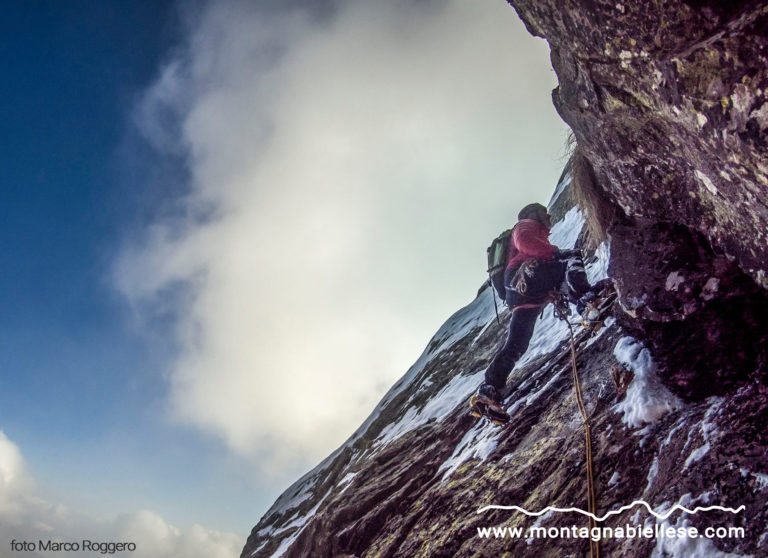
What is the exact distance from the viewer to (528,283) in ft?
19.6

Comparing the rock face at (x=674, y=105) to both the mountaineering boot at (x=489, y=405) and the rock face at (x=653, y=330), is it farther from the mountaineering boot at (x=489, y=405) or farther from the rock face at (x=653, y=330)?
the mountaineering boot at (x=489, y=405)

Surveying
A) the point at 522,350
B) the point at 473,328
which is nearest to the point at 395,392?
the point at 473,328

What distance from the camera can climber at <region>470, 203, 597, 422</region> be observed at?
5.64 meters

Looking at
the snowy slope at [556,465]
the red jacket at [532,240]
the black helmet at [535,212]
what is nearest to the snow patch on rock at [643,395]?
the snowy slope at [556,465]

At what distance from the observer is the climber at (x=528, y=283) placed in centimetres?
564

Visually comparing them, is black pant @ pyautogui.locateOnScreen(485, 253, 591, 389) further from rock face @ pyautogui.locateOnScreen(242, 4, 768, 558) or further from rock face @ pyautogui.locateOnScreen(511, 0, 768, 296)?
rock face @ pyautogui.locateOnScreen(511, 0, 768, 296)

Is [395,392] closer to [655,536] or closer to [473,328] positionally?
[473,328]

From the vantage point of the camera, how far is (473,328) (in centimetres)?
1337

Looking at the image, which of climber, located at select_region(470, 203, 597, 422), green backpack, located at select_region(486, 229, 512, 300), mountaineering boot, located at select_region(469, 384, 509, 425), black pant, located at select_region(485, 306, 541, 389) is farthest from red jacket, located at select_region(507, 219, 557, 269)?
mountaineering boot, located at select_region(469, 384, 509, 425)

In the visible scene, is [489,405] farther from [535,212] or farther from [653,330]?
[535,212]

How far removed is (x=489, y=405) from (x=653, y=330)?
8.69 ft

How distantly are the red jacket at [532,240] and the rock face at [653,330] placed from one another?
93cm

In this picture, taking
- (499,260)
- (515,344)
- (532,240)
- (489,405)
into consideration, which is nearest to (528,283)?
(532,240)

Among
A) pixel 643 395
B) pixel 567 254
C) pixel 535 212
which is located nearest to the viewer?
pixel 643 395
